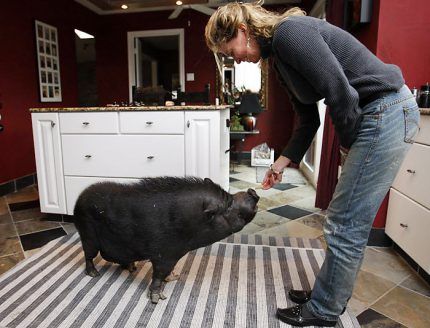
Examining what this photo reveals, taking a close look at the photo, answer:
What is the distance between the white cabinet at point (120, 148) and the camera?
215cm

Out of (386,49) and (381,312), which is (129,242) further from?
(386,49)

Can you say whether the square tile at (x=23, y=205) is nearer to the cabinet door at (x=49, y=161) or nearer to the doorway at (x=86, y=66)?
the cabinet door at (x=49, y=161)

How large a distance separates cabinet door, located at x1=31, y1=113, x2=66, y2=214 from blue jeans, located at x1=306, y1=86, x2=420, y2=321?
6.75ft

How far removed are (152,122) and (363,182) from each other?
1538 mm

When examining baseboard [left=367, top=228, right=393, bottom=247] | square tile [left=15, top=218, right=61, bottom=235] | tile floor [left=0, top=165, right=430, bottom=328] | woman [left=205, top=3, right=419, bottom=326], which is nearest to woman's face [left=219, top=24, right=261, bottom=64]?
woman [left=205, top=3, right=419, bottom=326]

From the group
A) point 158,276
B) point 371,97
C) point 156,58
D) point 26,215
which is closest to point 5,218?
point 26,215

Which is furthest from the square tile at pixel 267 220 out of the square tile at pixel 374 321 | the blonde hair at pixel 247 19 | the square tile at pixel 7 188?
the square tile at pixel 7 188

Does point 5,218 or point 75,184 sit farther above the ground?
point 75,184

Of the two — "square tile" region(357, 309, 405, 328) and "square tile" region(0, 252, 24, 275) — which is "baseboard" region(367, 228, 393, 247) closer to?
"square tile" region(357, 309, 405, 328)

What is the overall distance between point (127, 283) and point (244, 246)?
751 mm

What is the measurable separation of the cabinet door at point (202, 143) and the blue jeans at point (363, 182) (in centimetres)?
113

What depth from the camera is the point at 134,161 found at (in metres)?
2.25

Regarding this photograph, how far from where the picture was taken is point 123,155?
7.41ft

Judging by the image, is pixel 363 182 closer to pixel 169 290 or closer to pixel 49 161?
pixel 169 290
